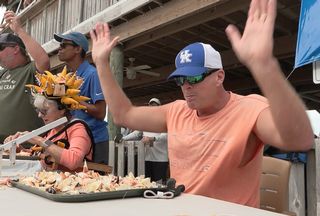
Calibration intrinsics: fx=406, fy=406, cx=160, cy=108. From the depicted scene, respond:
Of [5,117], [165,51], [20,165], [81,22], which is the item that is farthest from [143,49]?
[20,165]

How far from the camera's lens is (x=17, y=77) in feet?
11.6

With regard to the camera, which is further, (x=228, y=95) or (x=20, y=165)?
(x=20, y=165)

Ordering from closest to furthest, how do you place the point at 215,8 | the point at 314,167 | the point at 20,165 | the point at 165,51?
the point at 20,165 < the point at 314,167 < the point at 215,8 < the point at 165,51

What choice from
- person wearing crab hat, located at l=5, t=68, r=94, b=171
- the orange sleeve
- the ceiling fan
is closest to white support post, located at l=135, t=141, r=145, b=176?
the ceiling fan

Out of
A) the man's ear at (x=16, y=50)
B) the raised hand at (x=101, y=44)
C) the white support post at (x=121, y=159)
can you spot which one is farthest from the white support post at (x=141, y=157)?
the raised hand at (x=101, y=44)

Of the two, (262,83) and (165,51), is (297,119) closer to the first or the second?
(262,83)

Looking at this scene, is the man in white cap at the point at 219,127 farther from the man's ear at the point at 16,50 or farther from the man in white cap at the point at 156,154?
the man in white cap at the point at 156,154

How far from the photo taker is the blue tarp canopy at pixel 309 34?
10.9 feet

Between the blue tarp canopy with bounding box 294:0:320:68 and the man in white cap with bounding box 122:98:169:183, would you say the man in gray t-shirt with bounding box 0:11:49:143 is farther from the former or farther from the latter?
the man in white cap with bounding box 122:98:169:183

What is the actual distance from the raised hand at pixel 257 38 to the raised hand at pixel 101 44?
85 cm

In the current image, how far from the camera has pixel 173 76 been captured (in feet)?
6.87

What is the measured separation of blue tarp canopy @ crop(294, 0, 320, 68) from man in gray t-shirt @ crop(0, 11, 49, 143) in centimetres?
218

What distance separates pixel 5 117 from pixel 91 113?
78cm

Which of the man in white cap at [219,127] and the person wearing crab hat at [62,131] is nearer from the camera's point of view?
the man in white cap at [219,127]
